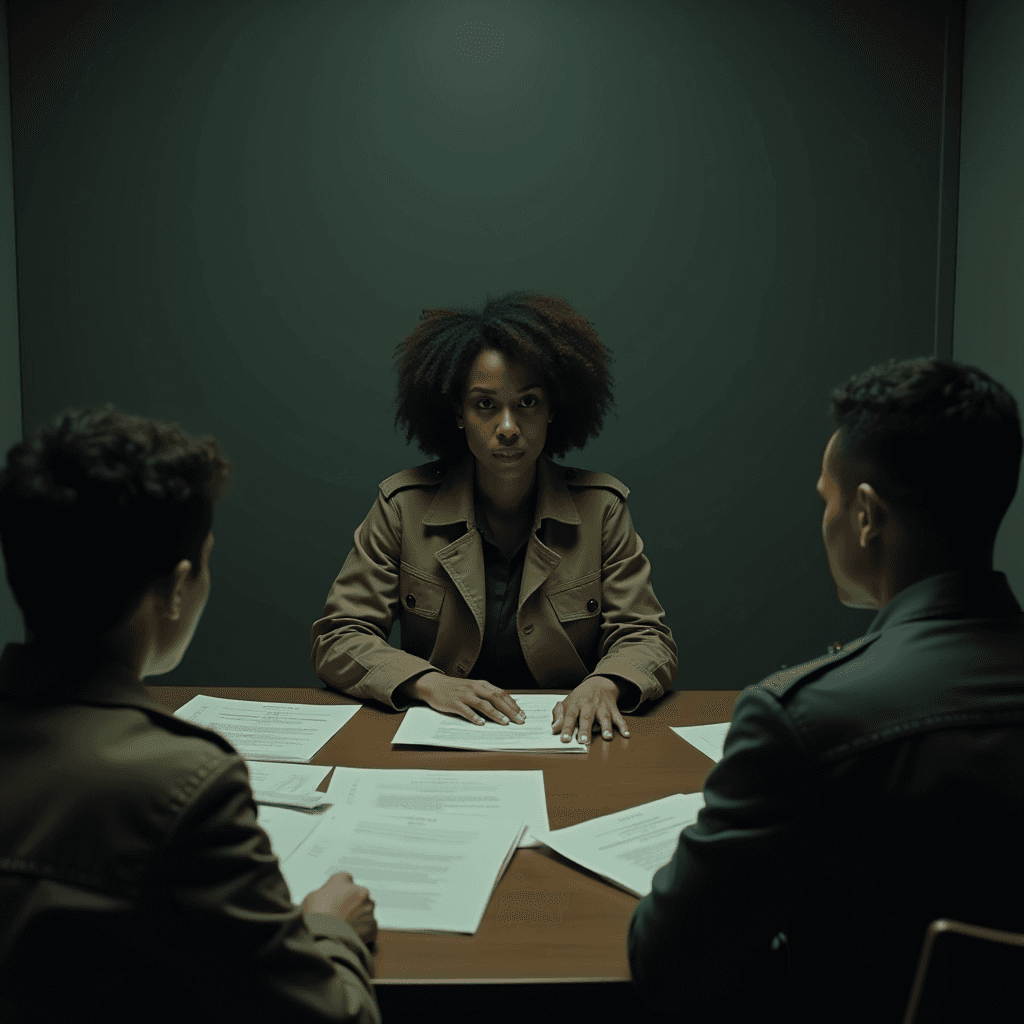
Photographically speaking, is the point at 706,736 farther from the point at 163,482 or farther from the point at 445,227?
the point at 445,227

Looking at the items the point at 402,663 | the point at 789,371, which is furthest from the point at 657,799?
the point at 789,371

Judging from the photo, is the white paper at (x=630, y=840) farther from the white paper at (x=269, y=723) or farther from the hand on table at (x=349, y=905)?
the white paper at (x=269, y=723)

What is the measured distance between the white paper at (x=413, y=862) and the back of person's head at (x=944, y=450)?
62 centimetres

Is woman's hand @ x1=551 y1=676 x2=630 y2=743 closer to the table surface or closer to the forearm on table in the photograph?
the table surface

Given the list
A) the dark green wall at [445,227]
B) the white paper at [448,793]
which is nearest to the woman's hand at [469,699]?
the white paper at [448,793]

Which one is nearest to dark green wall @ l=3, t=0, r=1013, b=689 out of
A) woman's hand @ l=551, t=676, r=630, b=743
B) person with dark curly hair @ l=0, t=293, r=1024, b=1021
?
woman's hand @ l=551, t=676, r=630, b=743

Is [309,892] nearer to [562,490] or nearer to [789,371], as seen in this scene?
[562,490]

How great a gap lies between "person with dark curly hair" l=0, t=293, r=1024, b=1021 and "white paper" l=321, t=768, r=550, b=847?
0.26 meters

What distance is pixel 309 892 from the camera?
0.90 m

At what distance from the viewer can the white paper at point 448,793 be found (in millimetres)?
1128

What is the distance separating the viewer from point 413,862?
992 millimetres

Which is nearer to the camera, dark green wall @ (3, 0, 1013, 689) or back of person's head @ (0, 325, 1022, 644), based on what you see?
back of person's head @ (0, 325, 1022, 644)

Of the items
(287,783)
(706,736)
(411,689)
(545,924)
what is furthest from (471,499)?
(545,924)

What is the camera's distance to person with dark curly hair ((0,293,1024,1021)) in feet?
2.11
